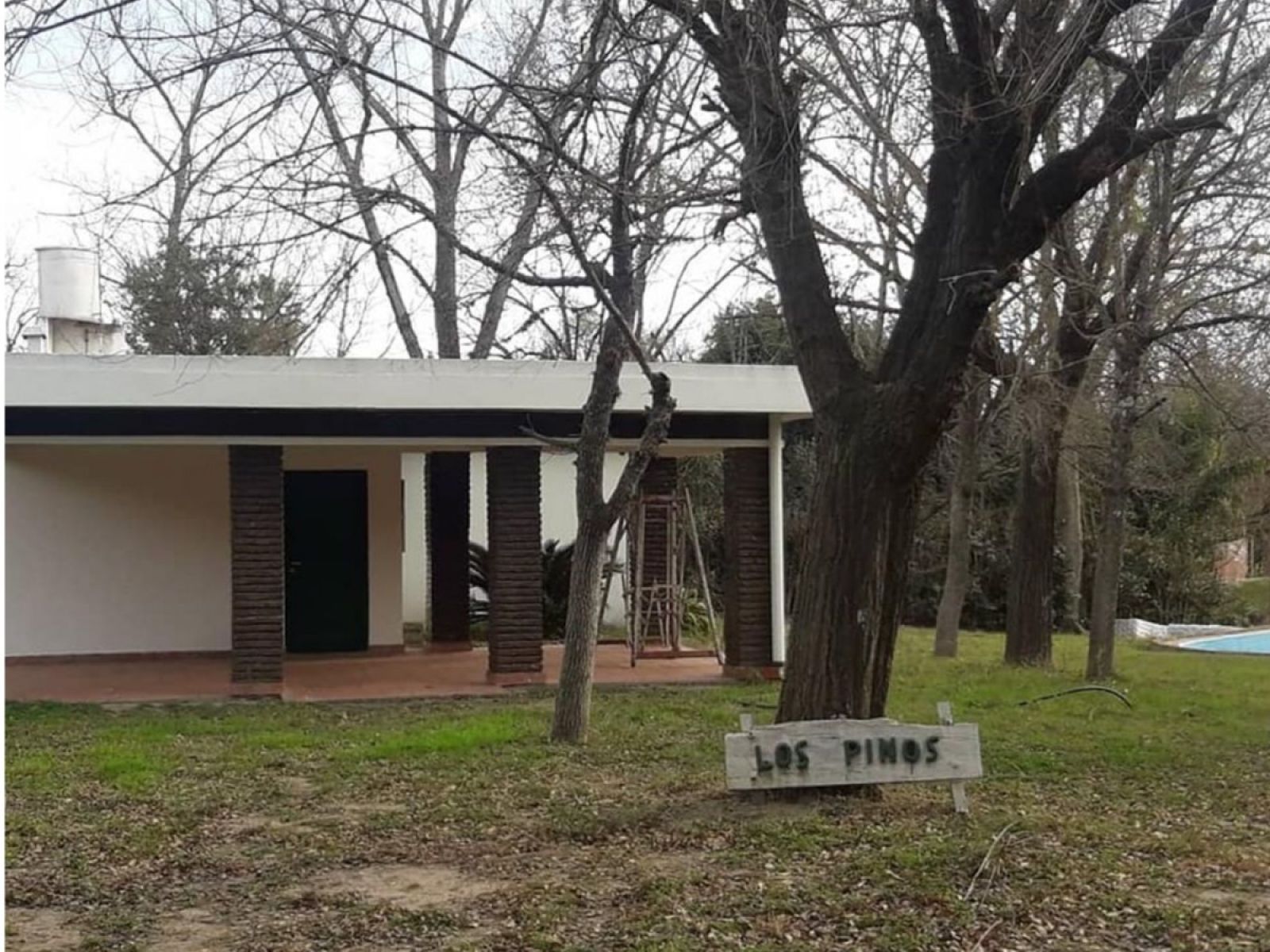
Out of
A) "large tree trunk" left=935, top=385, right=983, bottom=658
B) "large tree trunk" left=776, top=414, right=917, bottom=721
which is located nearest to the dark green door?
"large tree trunk" left=935, top=385, right=983, bottom=658

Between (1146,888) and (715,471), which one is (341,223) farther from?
(715,471)

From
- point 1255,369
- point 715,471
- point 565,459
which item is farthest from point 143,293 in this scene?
point 1255,369

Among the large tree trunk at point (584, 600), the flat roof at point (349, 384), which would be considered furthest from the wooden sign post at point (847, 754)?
the flat roof at point (349, 384)

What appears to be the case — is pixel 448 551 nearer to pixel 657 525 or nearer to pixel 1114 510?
pixel 657 525

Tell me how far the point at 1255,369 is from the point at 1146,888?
1023 cm

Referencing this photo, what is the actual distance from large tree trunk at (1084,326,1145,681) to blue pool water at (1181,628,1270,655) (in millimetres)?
6673

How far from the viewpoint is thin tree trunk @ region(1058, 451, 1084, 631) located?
969 inches

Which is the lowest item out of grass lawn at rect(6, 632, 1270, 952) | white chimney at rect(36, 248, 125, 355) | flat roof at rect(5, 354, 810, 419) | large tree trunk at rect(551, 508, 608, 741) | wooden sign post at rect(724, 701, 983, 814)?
grass lawn at rect(6, 632, 1270, 952)

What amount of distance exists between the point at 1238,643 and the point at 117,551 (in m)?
16.8

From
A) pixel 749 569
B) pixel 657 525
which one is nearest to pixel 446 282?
pixel 657 525

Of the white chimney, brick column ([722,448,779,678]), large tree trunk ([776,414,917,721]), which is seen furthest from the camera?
the white chimney

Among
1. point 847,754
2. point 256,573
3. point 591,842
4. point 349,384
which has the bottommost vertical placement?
point 591,842

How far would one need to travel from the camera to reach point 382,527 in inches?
642

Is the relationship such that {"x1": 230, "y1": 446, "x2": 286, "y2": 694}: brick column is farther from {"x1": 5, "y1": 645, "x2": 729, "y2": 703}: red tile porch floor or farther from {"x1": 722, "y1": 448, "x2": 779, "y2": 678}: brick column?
{"x1": 722, "y1": 448, "x2": 779, "y2": 678}: brick column
